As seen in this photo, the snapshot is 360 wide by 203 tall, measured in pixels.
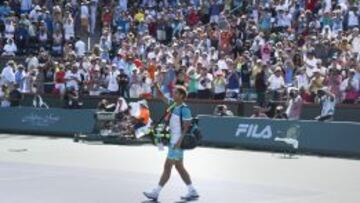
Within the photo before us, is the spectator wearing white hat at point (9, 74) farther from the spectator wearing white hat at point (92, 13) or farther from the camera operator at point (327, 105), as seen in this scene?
the camera operator at point (327, 105)

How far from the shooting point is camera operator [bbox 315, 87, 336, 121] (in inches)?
982

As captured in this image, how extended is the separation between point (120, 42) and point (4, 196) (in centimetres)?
1961

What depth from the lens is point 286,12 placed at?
3191cm

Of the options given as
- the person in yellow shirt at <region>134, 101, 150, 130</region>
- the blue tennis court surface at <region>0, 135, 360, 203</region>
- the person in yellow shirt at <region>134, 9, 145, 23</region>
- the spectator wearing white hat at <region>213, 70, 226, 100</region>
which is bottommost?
the blue tennis court surface at <region>0, 135, 360, 203</region>

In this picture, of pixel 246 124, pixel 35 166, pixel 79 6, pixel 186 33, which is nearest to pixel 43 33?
pixel 79 6

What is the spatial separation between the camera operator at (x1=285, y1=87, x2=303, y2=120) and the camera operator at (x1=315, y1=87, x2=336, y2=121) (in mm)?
715

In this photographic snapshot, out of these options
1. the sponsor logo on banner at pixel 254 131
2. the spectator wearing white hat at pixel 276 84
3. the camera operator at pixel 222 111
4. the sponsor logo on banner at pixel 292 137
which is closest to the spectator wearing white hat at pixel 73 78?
the camera operator at pixel 222 111

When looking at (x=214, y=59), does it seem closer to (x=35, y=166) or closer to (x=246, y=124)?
(x=246, y=124)

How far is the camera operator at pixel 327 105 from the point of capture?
2494 centimetres

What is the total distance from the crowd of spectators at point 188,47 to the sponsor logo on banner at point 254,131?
2253 mm

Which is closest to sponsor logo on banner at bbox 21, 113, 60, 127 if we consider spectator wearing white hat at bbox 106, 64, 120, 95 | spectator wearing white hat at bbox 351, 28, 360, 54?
spectator wearing white hat at bbox 106, 64, 120, 95

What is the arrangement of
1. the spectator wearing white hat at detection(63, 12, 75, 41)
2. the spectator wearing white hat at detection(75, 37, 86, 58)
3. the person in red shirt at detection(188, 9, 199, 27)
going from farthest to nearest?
1. the spectator wearing white hat at detection(63, 12, 75, 41)
2. the person in red shirt at detection(188, 9, 199, 27)
3. the spectator wearing white hat at detection(75, 37, 86, 58)

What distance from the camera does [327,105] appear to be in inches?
993

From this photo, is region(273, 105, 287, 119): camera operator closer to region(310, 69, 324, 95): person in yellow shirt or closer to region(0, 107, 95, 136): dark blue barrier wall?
region(310, 69, 324, 95): person in yellow shirt
